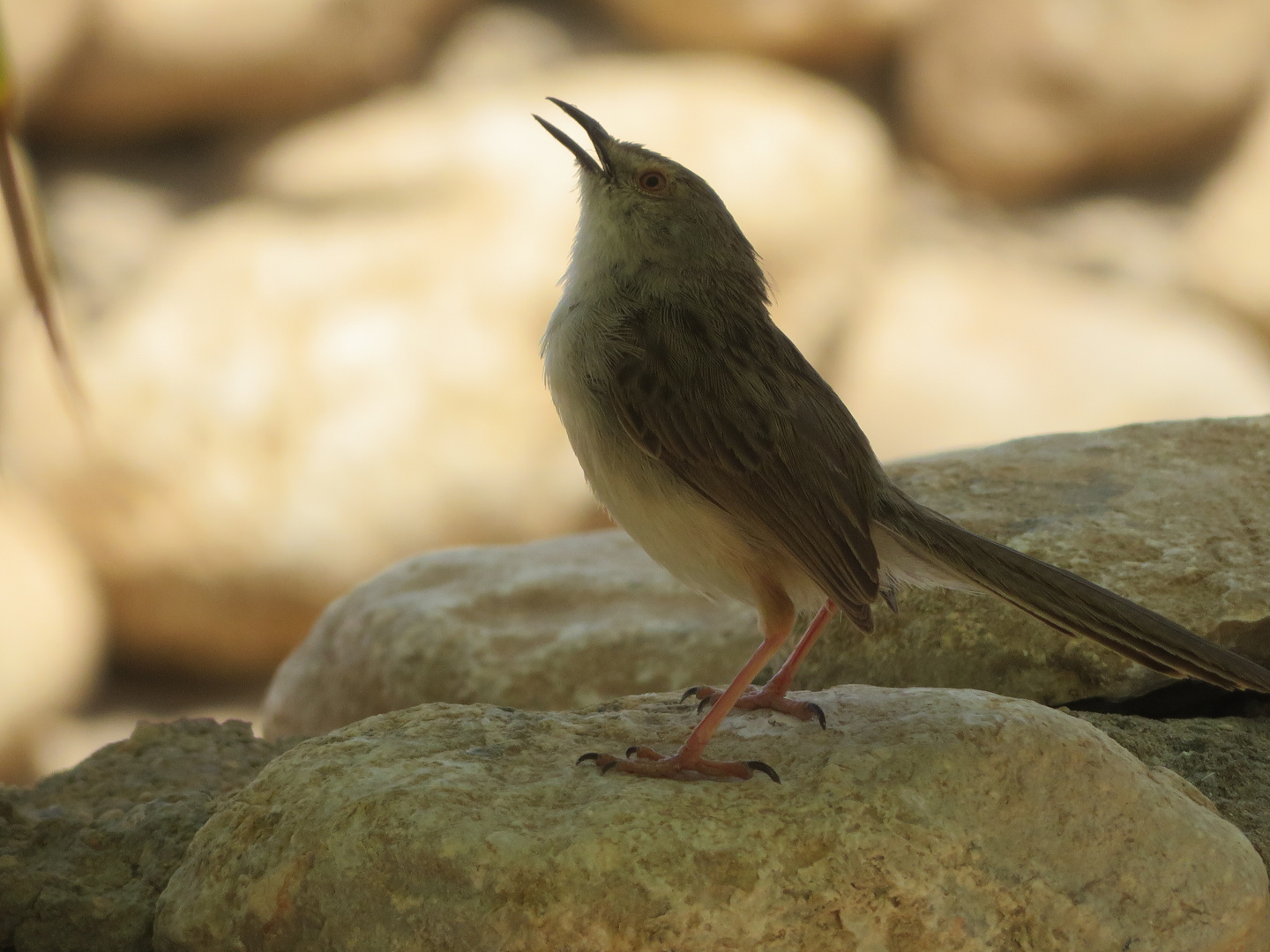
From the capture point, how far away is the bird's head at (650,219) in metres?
3.74

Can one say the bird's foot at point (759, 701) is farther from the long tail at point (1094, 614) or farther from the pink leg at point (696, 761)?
the long tail at point (1094, 614)

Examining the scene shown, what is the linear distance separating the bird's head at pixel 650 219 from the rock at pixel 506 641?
5.64 ft

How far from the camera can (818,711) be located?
11.1ft

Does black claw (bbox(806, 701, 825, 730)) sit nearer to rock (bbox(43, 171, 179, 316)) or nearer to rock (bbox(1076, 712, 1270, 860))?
rock (bbox(1076, 712, 1270, 860))

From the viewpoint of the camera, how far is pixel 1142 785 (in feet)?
9.82

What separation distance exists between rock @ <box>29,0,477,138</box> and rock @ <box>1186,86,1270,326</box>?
831cm

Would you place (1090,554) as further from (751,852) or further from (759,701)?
(751,852)

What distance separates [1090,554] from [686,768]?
1724 millimetres

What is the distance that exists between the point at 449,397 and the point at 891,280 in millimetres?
4762

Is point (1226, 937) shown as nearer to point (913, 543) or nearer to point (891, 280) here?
point (913, 543)

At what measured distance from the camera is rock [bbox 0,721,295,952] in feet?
10.3

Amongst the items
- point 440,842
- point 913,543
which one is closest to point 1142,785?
point 913,543

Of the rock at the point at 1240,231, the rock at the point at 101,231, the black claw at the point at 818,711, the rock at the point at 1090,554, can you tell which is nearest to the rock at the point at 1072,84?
the rock at the point at 1240,231

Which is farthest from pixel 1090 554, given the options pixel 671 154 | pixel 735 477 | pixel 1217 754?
pixel 671 154
